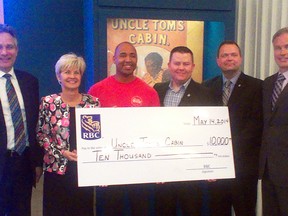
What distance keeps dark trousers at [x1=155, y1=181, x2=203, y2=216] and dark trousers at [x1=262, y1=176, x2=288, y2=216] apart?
493mm

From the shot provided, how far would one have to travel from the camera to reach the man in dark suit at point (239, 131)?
2.84m

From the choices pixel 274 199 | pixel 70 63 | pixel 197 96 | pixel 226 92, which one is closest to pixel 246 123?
pixel 226 92

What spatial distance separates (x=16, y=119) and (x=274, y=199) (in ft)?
6.49

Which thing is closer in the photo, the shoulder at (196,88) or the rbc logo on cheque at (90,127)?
the rbc logo on cheque at (90,127)

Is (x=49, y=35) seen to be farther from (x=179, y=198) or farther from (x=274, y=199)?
(x=274, y=199)

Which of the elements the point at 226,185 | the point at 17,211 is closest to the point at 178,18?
the point at 226,185

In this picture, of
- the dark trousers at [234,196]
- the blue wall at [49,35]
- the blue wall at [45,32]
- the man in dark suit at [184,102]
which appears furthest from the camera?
the blue wall at [45,32]

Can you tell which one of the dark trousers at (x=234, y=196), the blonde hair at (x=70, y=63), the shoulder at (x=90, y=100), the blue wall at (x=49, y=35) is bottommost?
the dark trousers at (x=234, y=196)

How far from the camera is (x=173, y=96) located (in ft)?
9.51

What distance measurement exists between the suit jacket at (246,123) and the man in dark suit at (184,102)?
7.7 inches

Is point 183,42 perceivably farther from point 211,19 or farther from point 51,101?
point 51,101

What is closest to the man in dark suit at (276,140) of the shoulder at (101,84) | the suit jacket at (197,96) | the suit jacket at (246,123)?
the suit jacket at (246,123)

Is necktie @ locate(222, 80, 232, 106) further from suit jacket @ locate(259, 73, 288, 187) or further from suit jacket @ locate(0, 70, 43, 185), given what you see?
suit jacket @ locate(0, 70, 43, 185)

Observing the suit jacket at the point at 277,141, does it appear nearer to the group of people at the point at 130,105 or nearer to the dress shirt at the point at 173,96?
the group of people at the point at 130,105
